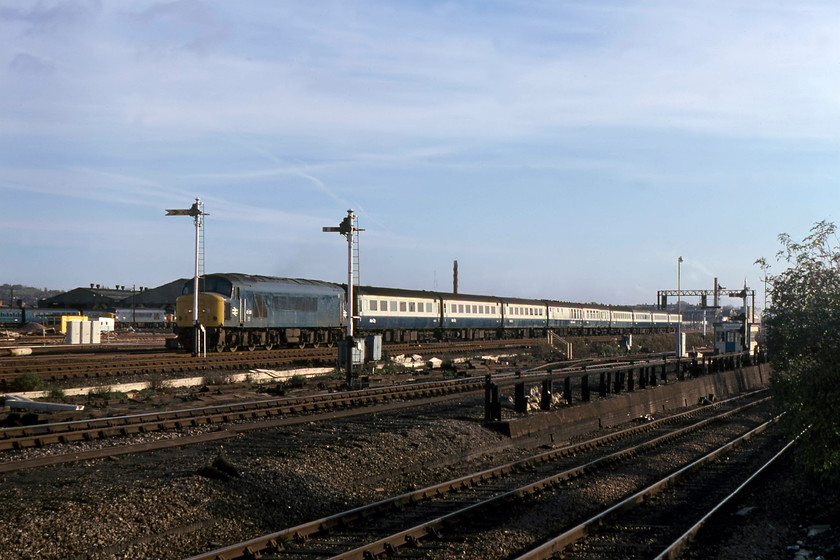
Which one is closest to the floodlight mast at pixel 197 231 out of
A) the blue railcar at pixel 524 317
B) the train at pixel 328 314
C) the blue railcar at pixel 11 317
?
the train at pixel 328 314

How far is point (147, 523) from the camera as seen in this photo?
8.57 metres

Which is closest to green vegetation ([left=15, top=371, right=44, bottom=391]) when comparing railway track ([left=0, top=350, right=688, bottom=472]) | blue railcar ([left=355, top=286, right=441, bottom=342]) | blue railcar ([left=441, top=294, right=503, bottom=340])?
railway track ([left=0, top=350, right=688, bottom=472])

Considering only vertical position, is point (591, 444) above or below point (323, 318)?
below

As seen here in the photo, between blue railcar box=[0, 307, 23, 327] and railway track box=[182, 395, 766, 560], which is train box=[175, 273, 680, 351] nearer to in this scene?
railway track box=[182, 395, 766, 560]

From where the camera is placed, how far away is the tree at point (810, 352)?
1088cm

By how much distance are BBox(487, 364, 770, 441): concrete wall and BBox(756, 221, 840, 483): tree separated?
5184 mm

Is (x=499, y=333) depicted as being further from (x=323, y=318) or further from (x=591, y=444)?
(x=591, y=444)

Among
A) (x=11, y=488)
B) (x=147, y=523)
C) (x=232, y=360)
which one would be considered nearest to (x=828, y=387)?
(x=147, y=523)

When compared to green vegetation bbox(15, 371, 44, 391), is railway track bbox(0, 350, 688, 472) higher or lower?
lower

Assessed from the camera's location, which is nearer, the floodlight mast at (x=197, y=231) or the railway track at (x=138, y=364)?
the railway track at (x=138, y=364)

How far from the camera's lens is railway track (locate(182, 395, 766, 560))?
8.33m

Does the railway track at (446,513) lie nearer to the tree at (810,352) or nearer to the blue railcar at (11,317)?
the tree at (810,352)

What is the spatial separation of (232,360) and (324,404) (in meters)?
10.9

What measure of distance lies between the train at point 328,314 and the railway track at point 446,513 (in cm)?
1828
